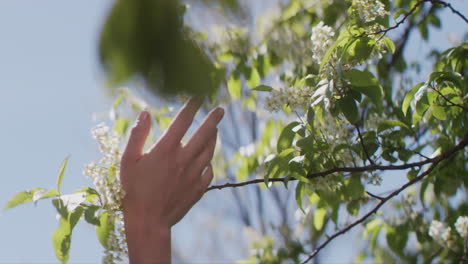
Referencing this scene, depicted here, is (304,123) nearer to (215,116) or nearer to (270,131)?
(215,116)

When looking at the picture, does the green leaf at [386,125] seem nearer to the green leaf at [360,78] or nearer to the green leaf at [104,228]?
the green leaf at [360,78]

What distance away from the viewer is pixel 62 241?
50.3 inches

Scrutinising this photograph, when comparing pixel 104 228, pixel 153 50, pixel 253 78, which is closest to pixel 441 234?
pixel 253 78

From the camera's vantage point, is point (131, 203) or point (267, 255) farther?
point (267, 255)

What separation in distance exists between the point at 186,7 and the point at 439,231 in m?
2.01

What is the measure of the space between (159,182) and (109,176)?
11.0 inches

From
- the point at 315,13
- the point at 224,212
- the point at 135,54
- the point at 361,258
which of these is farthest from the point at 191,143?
the point at 224,212

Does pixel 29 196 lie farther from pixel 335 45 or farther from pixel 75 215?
pixel 335 45

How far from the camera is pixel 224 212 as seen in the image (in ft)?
14.5

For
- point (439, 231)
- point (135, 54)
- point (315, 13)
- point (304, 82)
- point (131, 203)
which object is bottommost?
point (135, 54)

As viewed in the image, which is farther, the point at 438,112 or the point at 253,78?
the point at 253,78

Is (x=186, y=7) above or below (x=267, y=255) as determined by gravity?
below

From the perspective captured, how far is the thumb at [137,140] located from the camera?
93 cm

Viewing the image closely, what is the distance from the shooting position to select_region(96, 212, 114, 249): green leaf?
132cm
